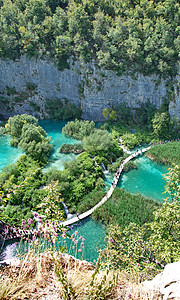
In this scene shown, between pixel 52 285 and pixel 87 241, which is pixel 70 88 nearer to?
pixel 87 241

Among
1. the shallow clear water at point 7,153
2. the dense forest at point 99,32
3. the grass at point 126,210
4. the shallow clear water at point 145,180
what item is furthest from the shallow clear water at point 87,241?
the dense forest at point 99,32

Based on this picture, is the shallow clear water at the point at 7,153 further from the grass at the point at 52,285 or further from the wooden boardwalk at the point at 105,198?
the grass at the point at 52,285

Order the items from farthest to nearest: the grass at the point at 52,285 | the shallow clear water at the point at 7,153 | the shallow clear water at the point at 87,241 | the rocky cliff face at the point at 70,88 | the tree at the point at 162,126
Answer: the rocky cliff face at the point at 70,88 → the tree at the point at 162,126 → the shallow clear water at the point at 7,153 → the shallow clear water at the point at 87,241 → the grass at the point at 52,285

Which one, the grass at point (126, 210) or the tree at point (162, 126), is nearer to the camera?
the grass at point (126, 210)

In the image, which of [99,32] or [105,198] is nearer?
[105,198]

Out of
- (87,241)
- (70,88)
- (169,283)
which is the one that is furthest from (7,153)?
(169,283)

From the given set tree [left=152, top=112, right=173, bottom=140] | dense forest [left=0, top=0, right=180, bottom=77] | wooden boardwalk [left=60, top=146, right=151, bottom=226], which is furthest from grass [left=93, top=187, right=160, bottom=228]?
dense forest [left=0, top=0, right=180, bottom=77]
